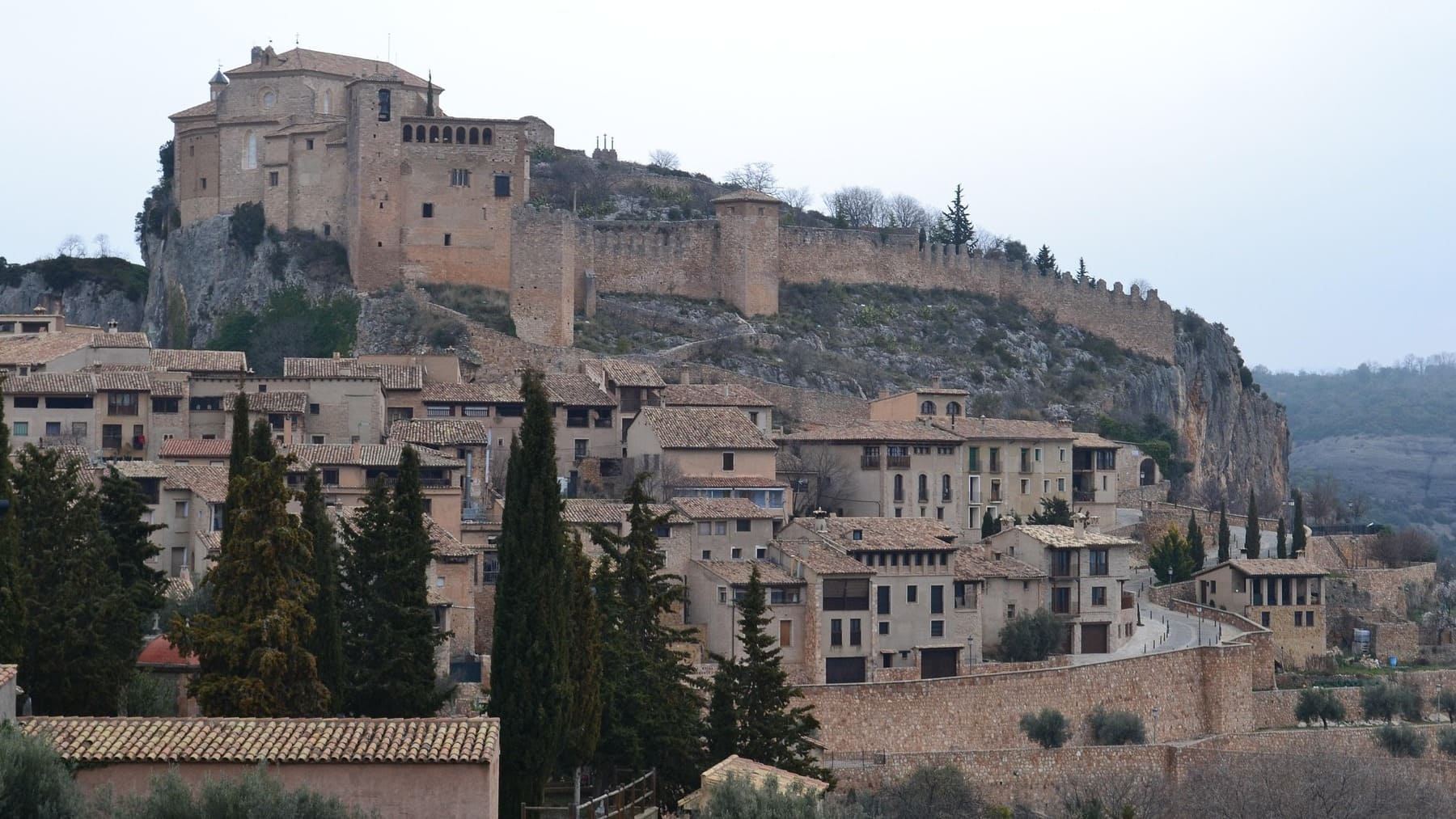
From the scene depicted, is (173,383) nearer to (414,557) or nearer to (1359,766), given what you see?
(414,557)

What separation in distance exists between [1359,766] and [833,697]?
38.5 ft

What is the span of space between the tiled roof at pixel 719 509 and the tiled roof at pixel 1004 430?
1080 cm

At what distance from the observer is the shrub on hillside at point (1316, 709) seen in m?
50.6

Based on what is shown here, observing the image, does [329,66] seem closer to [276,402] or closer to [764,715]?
[276,402]

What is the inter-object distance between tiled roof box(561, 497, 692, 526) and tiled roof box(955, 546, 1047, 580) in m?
6.61

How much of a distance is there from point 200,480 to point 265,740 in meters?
20.6

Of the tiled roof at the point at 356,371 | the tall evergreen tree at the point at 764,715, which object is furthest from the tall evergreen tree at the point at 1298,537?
the tall evergreen tree at the point at 764,715

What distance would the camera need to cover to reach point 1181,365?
86062mm

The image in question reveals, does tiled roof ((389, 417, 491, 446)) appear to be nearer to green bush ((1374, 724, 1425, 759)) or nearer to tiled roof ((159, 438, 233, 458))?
tiled roof ((159, 438, 233, 458))

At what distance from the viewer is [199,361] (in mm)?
54312

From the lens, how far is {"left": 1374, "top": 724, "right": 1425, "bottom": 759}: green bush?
48.8 meters

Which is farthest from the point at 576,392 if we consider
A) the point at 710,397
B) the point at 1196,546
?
the point at 1196,546

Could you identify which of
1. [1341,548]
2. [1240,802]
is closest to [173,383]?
[1240,802]

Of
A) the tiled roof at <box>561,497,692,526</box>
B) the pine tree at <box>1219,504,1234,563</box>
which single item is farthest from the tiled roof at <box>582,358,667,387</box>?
the pine tree at <box>1219,504,1234,563</box>
